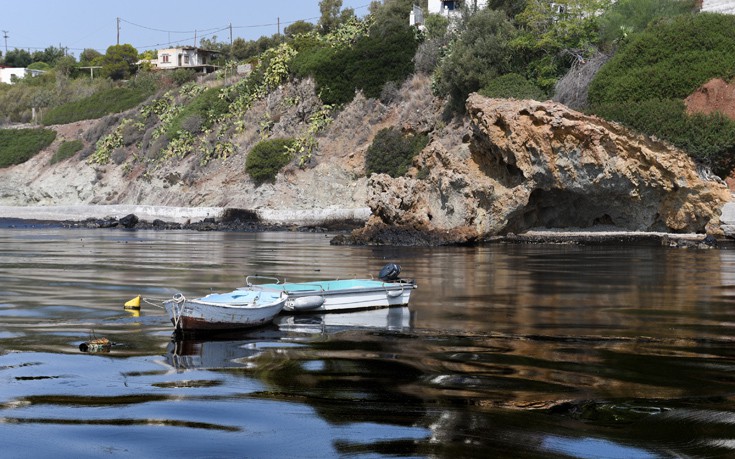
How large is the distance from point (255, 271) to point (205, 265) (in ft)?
8.46

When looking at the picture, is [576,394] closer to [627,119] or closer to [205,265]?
[205,265]

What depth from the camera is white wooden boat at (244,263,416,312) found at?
57.6 ft

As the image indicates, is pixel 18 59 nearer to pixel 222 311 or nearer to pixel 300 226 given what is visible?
pixel 300 226

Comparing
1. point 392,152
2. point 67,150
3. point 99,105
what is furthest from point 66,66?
point 392,152

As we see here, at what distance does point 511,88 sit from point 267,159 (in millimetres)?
16349

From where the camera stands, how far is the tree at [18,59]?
449 feet

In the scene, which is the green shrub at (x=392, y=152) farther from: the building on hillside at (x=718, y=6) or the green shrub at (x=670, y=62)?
the building on hillside at (x=718, y=6)

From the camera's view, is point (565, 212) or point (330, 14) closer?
point (565, 212)

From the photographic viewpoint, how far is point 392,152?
53719mm

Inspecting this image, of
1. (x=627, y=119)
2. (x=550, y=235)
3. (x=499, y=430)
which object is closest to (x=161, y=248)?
(x=550, y=235)

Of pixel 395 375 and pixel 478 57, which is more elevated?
pixel 478 57

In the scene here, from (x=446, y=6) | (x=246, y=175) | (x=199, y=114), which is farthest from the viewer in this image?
(x=446, y=6)

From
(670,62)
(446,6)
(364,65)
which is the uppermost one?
(446,6)

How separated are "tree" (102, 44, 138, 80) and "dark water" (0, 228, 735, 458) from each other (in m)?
84.0
